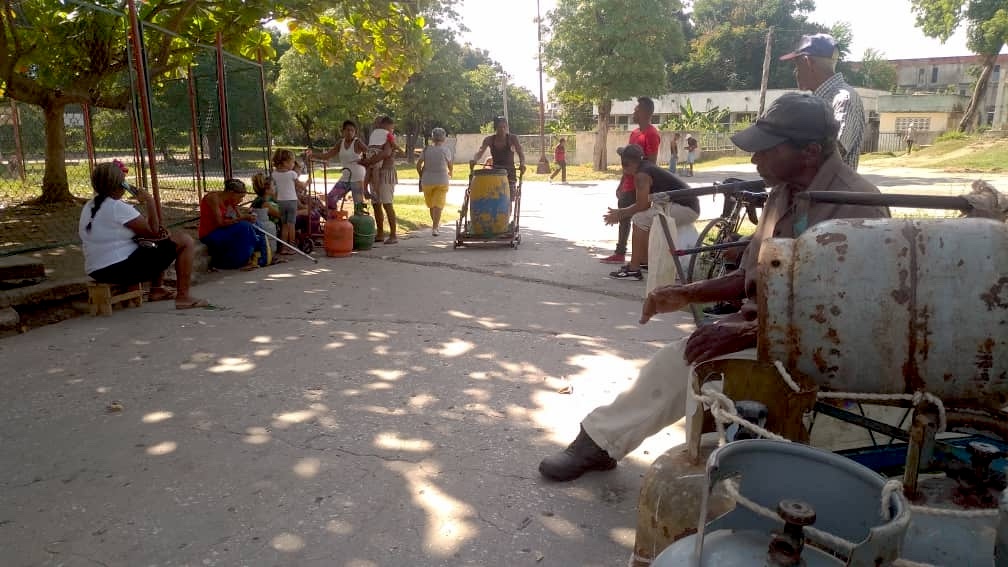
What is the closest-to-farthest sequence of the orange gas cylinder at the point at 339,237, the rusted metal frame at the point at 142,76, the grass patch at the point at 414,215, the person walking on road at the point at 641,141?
the rusted metal frame at the point at 142,76 → the person walking on road at the point at 641,141 → the orange gas cylinder at the point at 339,237 → the grass patch at the point at 414,215

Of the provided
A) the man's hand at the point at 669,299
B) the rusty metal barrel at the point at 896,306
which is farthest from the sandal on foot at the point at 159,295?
the rusty metal barrel at the point at 896,306

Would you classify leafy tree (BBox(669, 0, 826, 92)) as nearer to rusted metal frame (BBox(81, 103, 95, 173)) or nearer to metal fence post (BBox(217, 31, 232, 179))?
rusted metal frame (BBox(81, 103, 95, 173))

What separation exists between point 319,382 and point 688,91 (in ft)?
183

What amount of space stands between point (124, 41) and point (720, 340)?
39.9ft

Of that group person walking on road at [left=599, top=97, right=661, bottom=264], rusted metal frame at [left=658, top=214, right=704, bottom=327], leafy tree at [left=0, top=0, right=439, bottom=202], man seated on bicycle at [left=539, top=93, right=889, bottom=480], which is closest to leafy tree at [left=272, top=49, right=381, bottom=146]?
leafy tree at [left=0, top=0, right=439, bottom=202]

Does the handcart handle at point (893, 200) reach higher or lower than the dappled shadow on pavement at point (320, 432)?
higher

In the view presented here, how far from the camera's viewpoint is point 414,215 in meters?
12.5

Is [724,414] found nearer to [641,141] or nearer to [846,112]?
[846,112]

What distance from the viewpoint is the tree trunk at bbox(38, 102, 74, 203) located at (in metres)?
11.6

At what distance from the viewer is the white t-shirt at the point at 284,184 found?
866 centimetres

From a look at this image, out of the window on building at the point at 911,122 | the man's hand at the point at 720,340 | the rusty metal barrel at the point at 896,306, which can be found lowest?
the man's hand at the point at 720,340

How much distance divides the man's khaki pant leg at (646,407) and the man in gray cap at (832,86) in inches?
103

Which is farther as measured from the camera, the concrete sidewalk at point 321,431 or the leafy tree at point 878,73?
the leafy tree at point 878,73

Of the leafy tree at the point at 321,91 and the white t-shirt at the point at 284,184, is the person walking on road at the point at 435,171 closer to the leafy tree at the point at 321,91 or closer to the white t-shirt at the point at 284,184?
the white t-shirt at the point at 284,184
